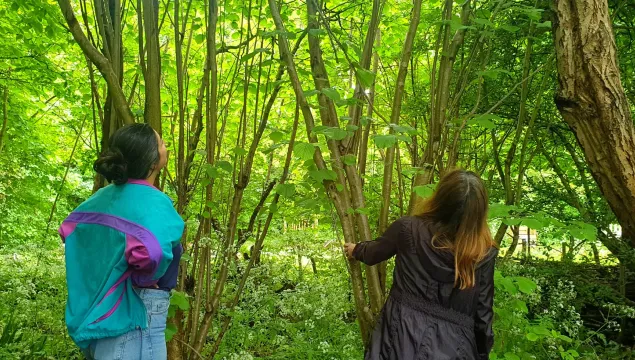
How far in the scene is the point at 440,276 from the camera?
2031 mm

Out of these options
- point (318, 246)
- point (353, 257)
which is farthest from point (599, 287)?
point (353, 257)

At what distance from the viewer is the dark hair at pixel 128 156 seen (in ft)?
4.91

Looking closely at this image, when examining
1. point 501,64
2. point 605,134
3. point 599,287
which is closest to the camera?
point 605,134

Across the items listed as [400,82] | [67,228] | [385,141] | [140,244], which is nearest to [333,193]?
[385,141]

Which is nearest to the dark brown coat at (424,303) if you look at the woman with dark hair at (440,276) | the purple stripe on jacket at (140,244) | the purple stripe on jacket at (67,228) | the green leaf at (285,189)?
the woman with dark hair at (440,276)

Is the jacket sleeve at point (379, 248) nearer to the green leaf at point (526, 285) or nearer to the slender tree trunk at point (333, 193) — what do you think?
the slender tree trunk at point (333, 193)

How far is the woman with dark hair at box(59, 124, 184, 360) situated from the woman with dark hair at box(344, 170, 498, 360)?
0.89m

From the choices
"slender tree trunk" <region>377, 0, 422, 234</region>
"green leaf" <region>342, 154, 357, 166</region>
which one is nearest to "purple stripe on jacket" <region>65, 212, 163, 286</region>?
"green leaf" <region>342, 154, 357, 166</region>

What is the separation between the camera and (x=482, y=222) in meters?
2.05

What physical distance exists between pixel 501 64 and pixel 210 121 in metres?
2.46

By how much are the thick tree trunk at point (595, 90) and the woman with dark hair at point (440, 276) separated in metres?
0.81

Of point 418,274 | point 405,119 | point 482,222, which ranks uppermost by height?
point 405,119

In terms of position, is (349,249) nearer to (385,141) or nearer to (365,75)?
(385,141)

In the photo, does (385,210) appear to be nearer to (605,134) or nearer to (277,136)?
(277,136)
